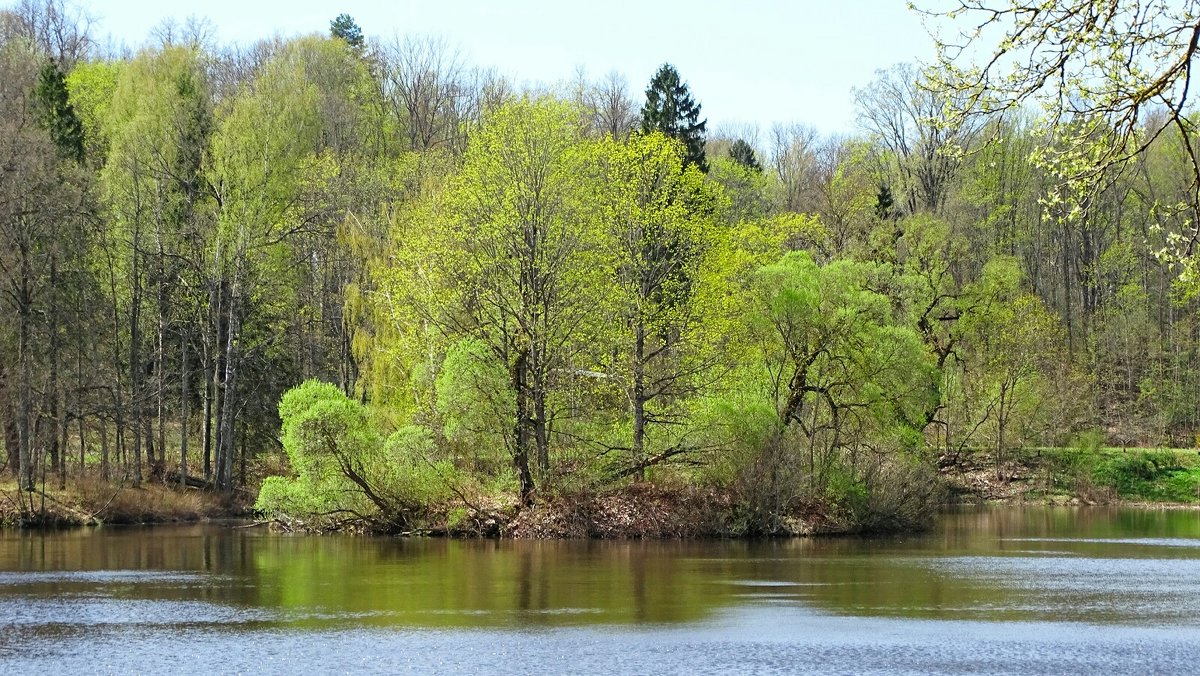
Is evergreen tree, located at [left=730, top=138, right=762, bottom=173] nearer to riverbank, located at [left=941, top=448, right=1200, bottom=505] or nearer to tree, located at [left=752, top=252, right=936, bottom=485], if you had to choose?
riverbank, located at [left=941, top=448, right=1200, bottom=505]

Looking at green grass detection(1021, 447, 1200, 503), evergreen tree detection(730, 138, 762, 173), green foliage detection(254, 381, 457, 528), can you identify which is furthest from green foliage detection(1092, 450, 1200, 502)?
green foliage detection(254, 381, 457, 528)

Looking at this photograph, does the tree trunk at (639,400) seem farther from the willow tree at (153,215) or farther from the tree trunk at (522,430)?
the willow tree at (153,215)

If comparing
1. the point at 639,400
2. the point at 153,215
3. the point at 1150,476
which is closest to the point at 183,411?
the point at 153,215

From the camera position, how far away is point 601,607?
2622cm

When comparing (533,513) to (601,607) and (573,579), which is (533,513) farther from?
(601,607)

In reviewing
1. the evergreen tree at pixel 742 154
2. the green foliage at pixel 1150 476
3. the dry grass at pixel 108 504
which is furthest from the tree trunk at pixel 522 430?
the evergreen tree at pixel 742 154

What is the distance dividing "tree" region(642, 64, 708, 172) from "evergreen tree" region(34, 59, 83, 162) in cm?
2808

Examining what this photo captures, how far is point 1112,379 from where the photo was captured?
78.7 metres

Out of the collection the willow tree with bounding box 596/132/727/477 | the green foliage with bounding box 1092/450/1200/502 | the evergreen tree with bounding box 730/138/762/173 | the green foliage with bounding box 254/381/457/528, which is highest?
the evergreen tree with bounding box 730/138/762/173

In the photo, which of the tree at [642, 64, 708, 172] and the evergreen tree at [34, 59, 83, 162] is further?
the tree at [642, 64, 708, 172]

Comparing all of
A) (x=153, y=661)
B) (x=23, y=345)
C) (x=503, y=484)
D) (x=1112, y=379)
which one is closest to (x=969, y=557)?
(x=503, y=484)

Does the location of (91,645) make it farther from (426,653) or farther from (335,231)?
(335,231)

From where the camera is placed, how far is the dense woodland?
45719 mm

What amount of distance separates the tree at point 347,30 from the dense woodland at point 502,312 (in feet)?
84.4
